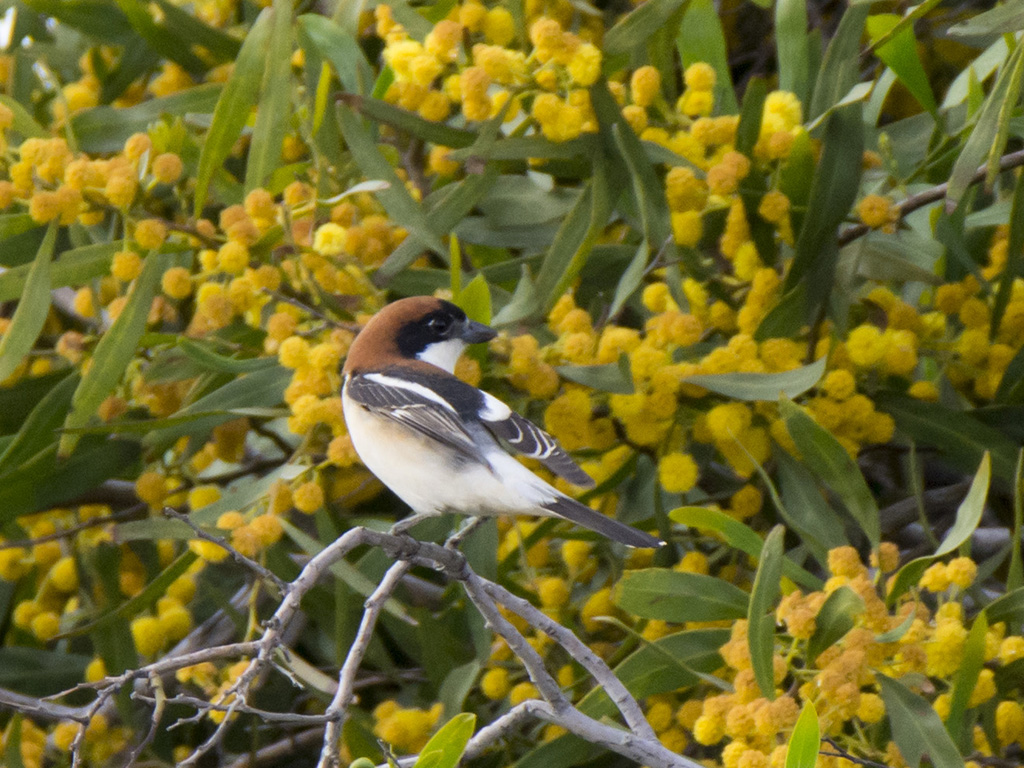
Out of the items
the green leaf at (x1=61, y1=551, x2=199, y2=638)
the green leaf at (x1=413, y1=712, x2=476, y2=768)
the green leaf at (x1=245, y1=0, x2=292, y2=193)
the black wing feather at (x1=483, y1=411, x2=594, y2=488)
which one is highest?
the green leaf at (x1=245, y1=0, x2=292, y2=193)

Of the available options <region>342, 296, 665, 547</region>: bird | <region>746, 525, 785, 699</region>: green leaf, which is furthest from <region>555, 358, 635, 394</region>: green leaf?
<region>746, 525, 785, 699</region>: green leaf

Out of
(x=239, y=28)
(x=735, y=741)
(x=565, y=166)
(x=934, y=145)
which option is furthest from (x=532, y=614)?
(x=239, y=28)

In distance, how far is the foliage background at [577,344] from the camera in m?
2.26

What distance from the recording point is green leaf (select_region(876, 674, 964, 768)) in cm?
195

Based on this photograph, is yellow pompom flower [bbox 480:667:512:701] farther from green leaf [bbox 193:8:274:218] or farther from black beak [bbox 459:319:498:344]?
green leaf [bbox 193:8:274:218]

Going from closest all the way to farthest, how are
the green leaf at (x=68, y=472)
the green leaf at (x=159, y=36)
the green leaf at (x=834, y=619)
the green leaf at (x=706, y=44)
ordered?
the green leaf at (x=834, y=619) → the green leaf at (x=68, y=472) → the green leaf at (x=706, y=44) → the green leaf at (x=159, y=36)

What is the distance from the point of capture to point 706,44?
287 cm

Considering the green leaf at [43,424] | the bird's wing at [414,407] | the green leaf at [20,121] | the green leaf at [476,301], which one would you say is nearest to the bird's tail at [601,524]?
the bird's wing at [414,407]

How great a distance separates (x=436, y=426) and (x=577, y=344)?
29 cm

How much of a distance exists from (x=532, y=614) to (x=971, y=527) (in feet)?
2.49

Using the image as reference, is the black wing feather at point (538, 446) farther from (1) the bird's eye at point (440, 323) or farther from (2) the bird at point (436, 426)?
(1) the bird's eye at point (440, 323)

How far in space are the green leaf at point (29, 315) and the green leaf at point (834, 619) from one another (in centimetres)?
149

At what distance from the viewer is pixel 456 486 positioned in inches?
86.4

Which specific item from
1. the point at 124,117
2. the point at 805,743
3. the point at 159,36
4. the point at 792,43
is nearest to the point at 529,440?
the point at 805,743
